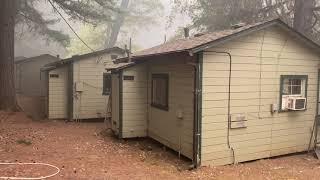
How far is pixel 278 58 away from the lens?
9.41 metres

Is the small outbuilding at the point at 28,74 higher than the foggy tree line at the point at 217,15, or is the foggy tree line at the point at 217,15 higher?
the foggy tree line at the point at 217,15

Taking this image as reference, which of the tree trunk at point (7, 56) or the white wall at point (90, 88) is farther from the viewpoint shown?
the tree trunk at point (7, 56)

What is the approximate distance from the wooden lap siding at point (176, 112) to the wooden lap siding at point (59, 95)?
5.96 metres

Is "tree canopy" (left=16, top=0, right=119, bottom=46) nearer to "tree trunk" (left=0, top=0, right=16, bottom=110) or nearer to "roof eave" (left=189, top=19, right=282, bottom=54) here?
"tree trunk" (left=0, top=0, right=16, bottom=110)

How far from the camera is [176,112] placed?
938cm

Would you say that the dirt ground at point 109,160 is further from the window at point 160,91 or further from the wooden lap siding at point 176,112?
the window at point 160,91

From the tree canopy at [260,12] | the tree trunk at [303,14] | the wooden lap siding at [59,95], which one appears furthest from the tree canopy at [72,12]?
the tree trunk at [303,14]

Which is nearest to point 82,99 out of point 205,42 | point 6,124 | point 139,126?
point 6,124

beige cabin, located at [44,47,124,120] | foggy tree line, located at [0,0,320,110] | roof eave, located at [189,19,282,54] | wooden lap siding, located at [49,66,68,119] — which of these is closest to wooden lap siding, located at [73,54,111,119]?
beige cabin, located at [44,47,124,120]

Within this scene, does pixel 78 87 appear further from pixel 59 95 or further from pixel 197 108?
Answer: pixel 197 108

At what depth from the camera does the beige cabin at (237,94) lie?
27.3ft

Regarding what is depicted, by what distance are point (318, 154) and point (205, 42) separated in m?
4.92

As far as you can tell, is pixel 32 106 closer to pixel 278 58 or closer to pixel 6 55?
pixel 6 55

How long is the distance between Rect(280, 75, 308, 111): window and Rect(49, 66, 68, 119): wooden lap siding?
949 centimetres
